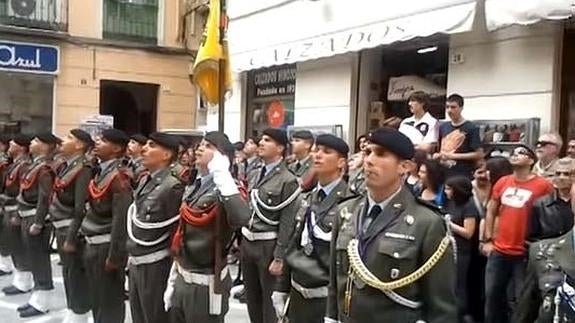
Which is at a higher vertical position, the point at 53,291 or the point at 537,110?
the point at 537,110

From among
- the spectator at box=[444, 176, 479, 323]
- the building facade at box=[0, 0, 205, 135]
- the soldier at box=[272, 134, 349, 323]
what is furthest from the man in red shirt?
the building facade at box=[0, 0, 205, 135]

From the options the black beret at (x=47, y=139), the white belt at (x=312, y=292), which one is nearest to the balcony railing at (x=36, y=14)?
the black beret at (x=47, y=139)

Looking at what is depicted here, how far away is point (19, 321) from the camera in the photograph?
26.2 feet

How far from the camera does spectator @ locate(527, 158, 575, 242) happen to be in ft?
19.0

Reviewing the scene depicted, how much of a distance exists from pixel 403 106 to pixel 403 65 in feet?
1.99

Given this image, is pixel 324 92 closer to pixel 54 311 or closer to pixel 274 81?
pixel 274 81

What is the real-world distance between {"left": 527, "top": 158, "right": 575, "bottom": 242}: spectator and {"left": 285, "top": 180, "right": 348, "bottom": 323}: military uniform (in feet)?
5.73

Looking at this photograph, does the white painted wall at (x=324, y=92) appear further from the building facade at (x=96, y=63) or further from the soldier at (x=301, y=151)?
the building facade at (x=96, y=63)

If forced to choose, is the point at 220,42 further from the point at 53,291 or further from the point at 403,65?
the point at 403,65

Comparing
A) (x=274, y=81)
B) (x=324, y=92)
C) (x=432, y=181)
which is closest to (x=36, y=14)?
(x=274, y=81)

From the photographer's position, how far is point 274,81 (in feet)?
45.4

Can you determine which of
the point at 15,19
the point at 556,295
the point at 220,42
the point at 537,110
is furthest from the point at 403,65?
the point at 15,19

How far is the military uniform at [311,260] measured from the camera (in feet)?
16.0

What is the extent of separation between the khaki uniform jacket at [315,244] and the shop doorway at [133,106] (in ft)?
57.2
